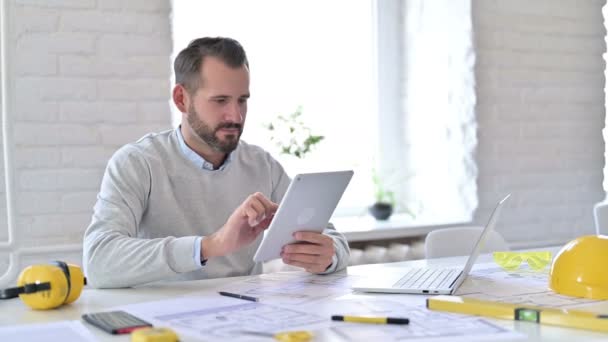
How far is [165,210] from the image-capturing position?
193cm

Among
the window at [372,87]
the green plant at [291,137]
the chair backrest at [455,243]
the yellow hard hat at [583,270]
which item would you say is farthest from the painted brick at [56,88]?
the yellow hard hat at [583,270]

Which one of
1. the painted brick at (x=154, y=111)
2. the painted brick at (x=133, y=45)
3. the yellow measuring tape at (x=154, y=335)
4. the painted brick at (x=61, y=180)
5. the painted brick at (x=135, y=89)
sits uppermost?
the painted brick at (x=133, y=45)

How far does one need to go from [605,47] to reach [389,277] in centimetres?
220

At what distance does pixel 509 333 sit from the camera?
1.17 meters

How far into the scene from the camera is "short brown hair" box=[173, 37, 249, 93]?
1.99 m

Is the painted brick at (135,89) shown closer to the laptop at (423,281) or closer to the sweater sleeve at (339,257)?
the sweater sleeve at (339,257)

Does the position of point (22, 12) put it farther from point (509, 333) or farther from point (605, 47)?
point (605, 47)

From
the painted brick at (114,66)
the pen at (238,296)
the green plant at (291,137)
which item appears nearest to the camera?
the pen at (238,296)

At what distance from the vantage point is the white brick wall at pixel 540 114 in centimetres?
313

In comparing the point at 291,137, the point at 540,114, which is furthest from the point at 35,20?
the point at 540,114

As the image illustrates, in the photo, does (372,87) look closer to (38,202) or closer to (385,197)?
(385,197)

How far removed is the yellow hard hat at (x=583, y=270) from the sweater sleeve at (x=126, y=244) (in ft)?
2.48

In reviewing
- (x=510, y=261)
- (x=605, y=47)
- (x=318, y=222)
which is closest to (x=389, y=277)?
(x=318, y=222)

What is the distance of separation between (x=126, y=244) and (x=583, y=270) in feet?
3.16
